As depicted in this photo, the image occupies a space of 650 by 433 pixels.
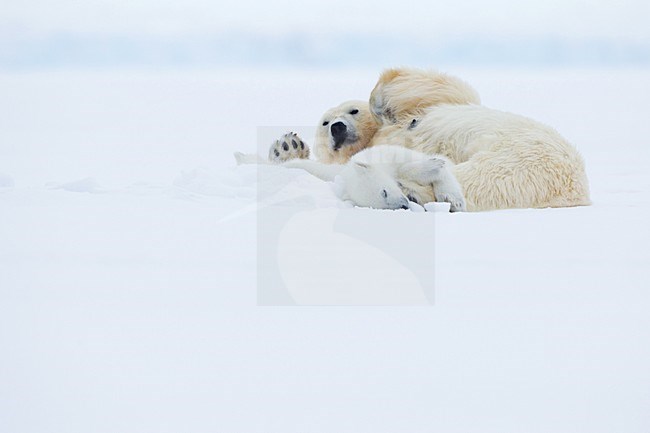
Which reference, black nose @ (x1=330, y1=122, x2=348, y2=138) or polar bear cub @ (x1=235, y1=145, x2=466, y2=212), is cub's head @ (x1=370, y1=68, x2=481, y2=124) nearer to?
black nose @ (x1=330, y1=122, x2=348, y2=138)

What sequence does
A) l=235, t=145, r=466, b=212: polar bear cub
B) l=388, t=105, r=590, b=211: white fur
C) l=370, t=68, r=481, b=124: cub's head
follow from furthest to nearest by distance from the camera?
l=370, t=68, r=481, b=124: cub's head, l=388, t=105, r=590, b=211: white fur, l=235, t=145, r=466, b=212: polar bear cub

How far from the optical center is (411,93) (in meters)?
4.43

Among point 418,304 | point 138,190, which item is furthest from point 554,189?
point 138,190

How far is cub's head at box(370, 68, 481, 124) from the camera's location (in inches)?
174

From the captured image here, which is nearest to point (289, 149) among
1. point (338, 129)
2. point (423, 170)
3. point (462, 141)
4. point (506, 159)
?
point (338, 129)

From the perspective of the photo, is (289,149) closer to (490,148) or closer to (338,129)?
(338,129)

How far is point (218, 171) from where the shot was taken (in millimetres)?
4199

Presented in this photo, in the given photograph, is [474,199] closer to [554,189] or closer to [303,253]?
[554,189]

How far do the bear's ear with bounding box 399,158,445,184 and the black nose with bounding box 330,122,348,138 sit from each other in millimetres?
941

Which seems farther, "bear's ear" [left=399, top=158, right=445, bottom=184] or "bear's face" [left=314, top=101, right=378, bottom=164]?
"bear's face" [left=314, top=101, right=378, bottom=164]

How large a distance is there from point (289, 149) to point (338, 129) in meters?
0.29

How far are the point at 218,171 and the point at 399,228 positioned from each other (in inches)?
52.5

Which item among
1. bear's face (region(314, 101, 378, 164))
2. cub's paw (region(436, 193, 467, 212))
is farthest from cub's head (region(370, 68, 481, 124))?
cub's paw (region(436, 193, 467, 212))

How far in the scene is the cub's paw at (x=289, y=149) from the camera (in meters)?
4.60
